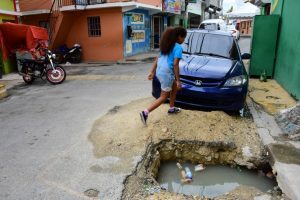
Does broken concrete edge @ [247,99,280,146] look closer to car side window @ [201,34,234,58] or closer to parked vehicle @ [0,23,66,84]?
car side window @ [201,34,234,58]

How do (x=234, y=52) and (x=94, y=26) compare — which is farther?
(x=94, y=26)

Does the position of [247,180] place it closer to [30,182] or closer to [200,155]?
[200,155]

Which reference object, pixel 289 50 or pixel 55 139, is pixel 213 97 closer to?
pixel 55 139

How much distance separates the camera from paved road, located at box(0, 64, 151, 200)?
3.42 metres

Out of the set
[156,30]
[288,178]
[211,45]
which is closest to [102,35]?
[156,30]

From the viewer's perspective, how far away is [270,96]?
7340 millimetres

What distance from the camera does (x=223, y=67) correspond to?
5617 mm

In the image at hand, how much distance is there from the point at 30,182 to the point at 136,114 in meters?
2.58

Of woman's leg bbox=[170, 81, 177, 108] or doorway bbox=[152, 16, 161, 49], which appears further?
doorway bbox=[152, 16, 161, 49]

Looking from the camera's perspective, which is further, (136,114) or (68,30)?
(68,30)

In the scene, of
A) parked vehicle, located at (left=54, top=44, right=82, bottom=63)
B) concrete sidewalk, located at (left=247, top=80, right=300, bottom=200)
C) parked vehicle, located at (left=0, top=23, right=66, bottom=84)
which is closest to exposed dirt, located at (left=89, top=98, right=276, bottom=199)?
concrete sidewalk, located at (left=247, top=80, right=300, bottom=200)

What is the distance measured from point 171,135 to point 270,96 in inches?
154

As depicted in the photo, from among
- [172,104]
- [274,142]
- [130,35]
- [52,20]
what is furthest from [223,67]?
[52,20]

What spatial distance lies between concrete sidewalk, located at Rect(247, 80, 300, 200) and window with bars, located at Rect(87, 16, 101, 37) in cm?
1005
